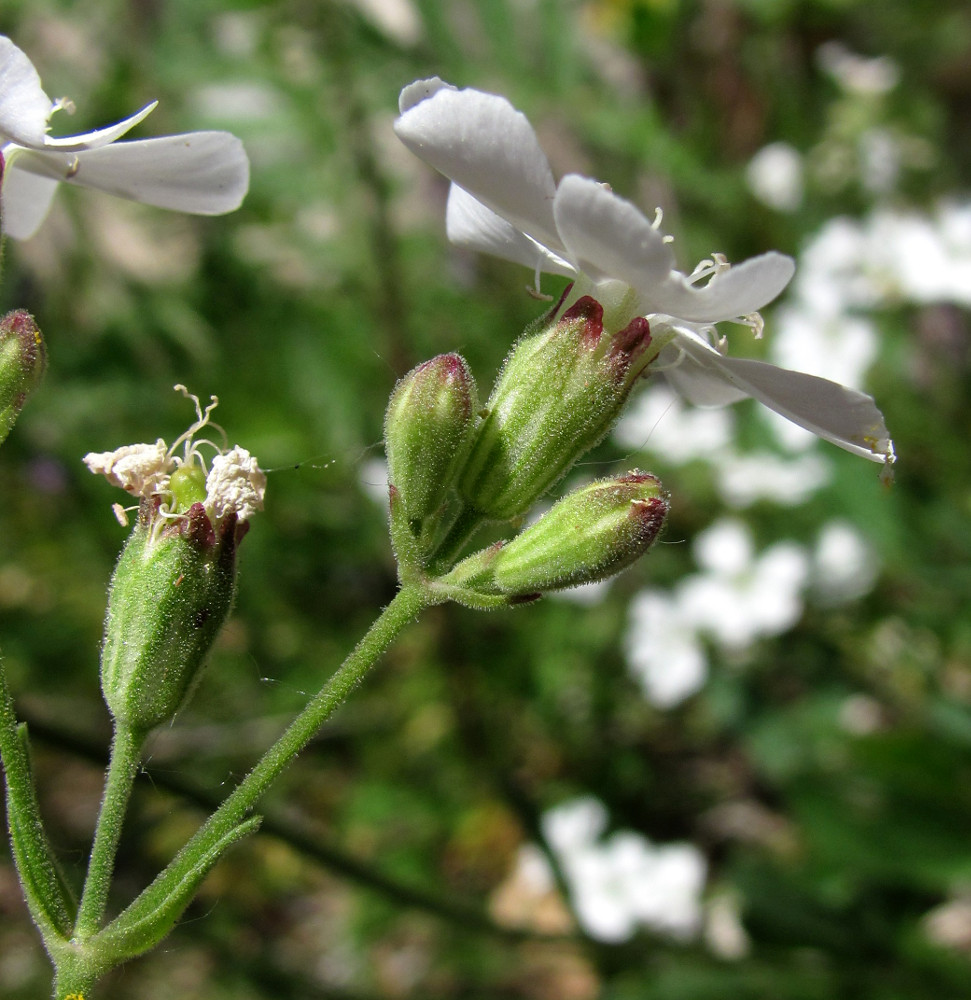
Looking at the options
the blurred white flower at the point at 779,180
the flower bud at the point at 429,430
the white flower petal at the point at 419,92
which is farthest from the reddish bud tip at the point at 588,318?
the blurred white flower at the point at 779,180

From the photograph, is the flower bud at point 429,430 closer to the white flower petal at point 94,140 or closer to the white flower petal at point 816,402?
the white flower petal at point 816,402

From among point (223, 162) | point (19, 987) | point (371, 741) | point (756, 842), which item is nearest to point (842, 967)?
point (756, 842)

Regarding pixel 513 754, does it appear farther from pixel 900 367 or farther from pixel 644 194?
pixel 644 194

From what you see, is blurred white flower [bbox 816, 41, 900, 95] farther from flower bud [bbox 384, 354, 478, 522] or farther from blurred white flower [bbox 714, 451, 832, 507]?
flower bud [bbox 384, 354, 478, 522]

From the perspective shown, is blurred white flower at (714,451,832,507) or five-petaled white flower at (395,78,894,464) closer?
five-petaled white flower at (395,78,894,464)

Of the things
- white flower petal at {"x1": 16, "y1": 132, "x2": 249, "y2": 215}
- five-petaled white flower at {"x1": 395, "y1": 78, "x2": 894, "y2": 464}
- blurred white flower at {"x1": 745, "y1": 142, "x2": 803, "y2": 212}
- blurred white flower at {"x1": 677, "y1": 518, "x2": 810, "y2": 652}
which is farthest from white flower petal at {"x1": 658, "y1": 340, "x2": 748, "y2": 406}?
blurred white flower at {"x1": 745, "y1": 142, "x2": 803, "y2": 212}
